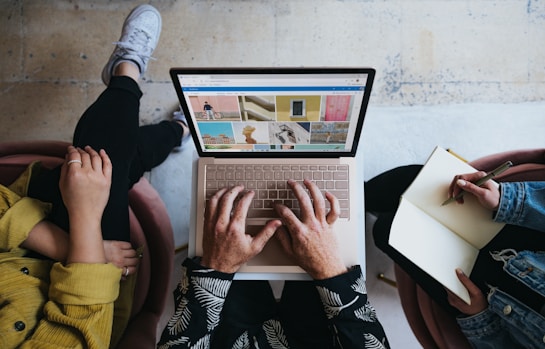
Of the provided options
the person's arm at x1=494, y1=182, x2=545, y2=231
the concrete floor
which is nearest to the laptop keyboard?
the person's arm at x1=494, y1=182, x2=545, y2=231

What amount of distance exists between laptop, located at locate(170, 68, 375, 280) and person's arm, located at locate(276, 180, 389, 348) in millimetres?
65

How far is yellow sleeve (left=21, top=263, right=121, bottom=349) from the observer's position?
84cm

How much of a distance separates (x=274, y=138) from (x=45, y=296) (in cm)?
68

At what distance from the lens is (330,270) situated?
2.93ft

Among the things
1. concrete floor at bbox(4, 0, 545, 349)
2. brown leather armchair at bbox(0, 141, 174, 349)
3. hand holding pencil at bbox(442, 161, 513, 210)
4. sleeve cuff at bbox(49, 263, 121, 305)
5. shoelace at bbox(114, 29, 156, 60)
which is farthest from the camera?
concrete floor at bbox(4, 0, 545, 349)

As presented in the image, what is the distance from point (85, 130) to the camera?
42.9 inches

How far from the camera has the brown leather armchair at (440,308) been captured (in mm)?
1033

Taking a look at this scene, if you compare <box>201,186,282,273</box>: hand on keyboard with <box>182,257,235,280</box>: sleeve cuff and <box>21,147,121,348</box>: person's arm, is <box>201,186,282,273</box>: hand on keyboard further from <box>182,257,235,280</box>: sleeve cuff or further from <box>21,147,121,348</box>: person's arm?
<box>21,147,121,348</box>: person's arm

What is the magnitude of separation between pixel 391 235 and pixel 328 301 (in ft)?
0.87

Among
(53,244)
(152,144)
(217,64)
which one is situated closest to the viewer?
(53,244)

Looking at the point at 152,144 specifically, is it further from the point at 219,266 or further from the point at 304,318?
the point at 304,318

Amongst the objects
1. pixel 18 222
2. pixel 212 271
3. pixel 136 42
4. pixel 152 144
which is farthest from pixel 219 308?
pixel 136 42

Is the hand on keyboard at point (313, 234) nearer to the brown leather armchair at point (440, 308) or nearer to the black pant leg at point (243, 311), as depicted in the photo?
the black pant leg at point (243, 311)

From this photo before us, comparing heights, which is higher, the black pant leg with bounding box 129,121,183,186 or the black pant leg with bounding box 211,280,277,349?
the black pant leg with bounding box 129,121,183,186
